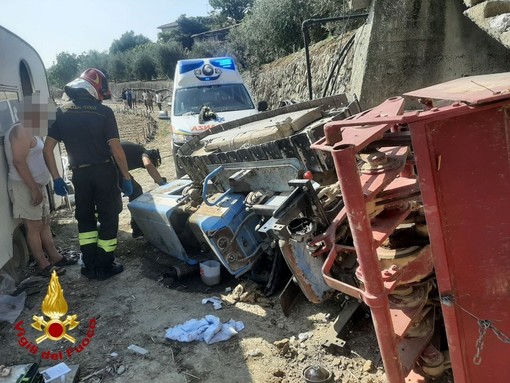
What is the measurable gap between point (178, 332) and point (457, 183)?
2.62 m

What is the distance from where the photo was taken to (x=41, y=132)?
15.7 feet

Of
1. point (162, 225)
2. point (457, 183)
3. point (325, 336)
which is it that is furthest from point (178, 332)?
point (457, 183)

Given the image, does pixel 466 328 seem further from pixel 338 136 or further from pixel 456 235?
pixel 338 136

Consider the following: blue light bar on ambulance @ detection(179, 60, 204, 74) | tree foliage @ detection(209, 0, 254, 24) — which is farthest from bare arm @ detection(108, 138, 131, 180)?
tree foliage @ detection(209, 0, 254, 24)

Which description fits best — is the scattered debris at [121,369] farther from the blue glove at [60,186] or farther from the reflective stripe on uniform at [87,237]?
the blue glove at [60,186]

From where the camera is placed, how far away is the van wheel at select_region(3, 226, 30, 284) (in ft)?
15.5

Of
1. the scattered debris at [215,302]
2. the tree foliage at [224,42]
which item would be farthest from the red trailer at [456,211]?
the tree foliage at [224,42]

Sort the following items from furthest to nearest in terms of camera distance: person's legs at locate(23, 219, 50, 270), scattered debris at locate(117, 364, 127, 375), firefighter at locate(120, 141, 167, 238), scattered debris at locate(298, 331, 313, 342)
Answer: firefighter at locate(120, 141, 167, 238), person's legs at locate(23, 219, 50, 270), scattered debris at locate(298, 331, 313, 342), scattered debris at locate(117, 364, 127, 375)

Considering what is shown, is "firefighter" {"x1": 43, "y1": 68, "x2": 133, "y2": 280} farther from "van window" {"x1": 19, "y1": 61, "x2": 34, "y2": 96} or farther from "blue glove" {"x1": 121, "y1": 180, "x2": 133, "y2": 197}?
"van window" {"x1": 19, "y1": 61, "x2": 34, "y2": 96}

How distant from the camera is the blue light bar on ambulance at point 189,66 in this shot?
9352 millimetres

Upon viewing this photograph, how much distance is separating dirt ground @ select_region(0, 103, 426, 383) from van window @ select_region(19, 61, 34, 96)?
8.91 feet

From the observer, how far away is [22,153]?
4484 mm

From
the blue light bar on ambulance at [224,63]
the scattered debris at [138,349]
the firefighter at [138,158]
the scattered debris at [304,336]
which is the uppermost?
the blue light bar on ambulance at [224,63]

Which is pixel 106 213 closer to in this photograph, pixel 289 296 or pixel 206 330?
pixel 206 330
